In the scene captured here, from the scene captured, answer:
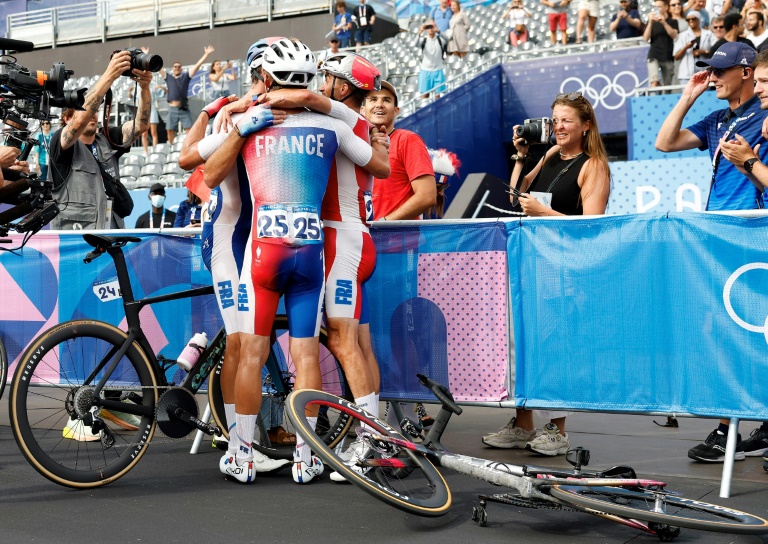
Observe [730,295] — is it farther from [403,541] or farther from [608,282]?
[403,541]

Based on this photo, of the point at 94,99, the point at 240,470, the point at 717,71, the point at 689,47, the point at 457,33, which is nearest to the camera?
the point at 240,470

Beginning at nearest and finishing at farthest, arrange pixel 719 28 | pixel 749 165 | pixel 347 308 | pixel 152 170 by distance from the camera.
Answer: pixel 347 308 < pixel 749 165 < pixel 719 28 < pixel 152 170

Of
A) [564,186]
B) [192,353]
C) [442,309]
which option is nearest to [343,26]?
[564,186]

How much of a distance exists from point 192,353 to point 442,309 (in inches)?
54.9

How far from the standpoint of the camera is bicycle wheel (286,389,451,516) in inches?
152

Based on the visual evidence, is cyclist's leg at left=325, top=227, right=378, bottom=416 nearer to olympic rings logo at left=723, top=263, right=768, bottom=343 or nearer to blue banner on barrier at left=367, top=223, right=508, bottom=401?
blue banner on barrier at left=367, top=223, right=508, bottom=401

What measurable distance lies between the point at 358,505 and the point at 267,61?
210 centimetres

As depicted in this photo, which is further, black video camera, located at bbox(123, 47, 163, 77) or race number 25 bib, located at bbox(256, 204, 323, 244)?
black video camera, located at bbox(123, 47, 163, 77)

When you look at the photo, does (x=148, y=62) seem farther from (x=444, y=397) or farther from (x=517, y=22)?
(x=517, y=22)

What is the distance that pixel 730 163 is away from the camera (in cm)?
572

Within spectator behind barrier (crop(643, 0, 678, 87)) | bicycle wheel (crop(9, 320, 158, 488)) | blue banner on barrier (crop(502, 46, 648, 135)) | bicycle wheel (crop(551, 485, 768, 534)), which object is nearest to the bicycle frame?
bicycle wheel (crop(9, 320, 158, 488))

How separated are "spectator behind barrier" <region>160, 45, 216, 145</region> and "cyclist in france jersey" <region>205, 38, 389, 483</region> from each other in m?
17.4

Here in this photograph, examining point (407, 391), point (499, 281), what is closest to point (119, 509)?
point (407, 391)

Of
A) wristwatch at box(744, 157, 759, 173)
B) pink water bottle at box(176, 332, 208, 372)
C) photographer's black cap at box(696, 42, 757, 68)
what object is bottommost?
pink water bottle at box(176, 332, 208, 372)
